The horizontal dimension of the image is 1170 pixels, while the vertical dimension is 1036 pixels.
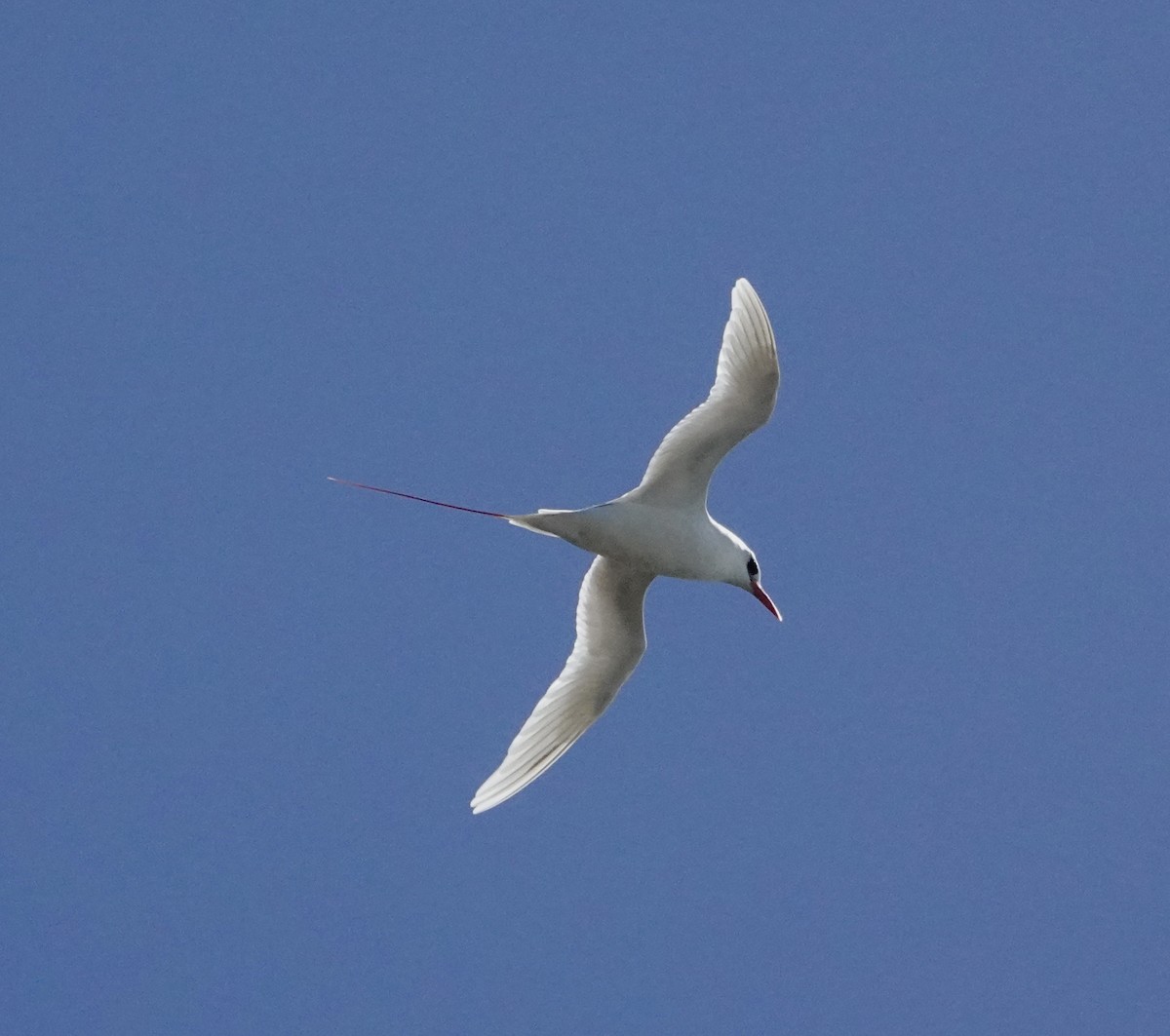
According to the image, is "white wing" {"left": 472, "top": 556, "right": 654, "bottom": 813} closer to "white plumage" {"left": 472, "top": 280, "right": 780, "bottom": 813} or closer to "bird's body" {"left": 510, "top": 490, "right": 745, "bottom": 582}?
"white plumage" {"left": 472, "top": 280, "right": 780, "bottom": 813}

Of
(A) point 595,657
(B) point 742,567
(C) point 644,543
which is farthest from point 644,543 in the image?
(A) point 595,657

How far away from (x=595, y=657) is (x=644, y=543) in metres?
1.26

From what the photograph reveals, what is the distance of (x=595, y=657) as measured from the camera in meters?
13.7

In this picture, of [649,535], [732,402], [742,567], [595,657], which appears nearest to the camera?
[732,402]

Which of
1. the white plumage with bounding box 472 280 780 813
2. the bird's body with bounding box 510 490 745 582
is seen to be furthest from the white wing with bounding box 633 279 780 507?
the bird's body with bounding box 510 490 745 582

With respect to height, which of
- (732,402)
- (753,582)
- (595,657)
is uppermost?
(732,402)

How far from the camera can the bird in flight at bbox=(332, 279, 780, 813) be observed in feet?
40.8

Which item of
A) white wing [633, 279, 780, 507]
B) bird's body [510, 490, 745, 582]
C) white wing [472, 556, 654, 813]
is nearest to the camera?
white wing [633, 279, 780, 507]


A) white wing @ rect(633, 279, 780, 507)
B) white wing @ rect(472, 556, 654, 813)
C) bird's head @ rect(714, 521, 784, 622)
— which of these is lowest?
white wing @ rect(472, 556, 654, 813)

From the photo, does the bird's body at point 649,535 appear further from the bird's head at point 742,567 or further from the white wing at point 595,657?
the white wing at point 595,657

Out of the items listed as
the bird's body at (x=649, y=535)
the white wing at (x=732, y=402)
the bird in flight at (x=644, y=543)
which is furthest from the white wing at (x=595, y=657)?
the white wing at (x=732, y=402)

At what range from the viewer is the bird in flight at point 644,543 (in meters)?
12.4

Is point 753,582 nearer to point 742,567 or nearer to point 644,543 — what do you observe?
point 742,567

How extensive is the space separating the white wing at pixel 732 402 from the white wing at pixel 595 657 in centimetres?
110
